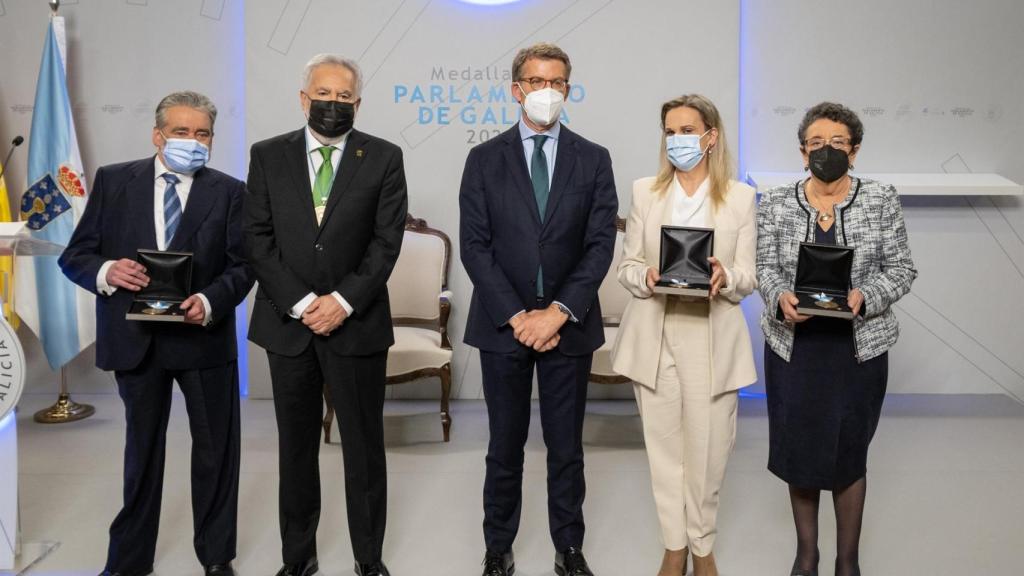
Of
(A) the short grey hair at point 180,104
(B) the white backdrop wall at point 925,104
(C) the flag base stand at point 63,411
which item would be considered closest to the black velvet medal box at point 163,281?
(A) the short grey hair at point 180,104

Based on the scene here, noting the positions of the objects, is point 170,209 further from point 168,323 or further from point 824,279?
point 824,279

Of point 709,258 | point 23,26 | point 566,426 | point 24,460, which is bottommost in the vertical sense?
point 24,460

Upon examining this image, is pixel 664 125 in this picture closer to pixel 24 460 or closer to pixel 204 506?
pixel 204 506

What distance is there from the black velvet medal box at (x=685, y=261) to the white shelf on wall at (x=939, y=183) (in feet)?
9.84

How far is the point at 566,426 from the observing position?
3039 mm

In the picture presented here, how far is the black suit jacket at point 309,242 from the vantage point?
292 centimetres

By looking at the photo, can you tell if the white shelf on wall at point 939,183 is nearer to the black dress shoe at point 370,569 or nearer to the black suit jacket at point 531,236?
the black suit jacket at point 531,236

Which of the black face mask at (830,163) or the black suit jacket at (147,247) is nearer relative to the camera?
the black face mask at (830,163)

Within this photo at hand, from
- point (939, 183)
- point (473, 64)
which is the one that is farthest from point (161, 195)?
point (939, 183)

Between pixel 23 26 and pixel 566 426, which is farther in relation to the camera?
pixel 23 26

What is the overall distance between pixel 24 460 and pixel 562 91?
341 centimetres

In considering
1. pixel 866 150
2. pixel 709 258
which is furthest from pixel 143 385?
pixel 866 150

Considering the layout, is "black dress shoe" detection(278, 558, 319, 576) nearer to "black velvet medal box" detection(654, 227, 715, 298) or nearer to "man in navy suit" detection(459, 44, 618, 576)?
"man in navy suit" detection(459, 44, 618, 576)

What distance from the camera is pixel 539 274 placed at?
3010mm
